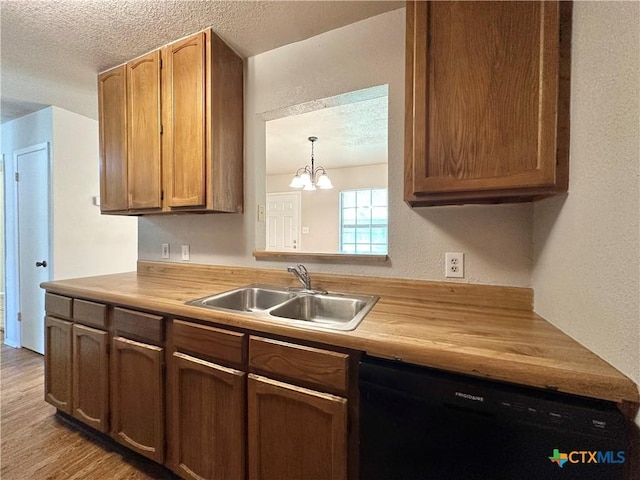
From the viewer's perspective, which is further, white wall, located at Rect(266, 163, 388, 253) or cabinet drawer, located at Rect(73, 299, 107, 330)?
white wall, located at Rect(266, 163, 388, 253)

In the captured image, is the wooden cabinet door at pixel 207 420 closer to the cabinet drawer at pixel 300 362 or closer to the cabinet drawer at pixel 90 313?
the cabinet drawer at pixel 300 362

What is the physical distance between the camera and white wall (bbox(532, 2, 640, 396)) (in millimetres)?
611

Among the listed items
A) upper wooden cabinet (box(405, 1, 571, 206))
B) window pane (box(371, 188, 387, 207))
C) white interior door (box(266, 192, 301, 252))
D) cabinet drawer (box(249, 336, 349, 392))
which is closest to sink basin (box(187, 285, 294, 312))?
cabinet drawer (box(249, 336, 349, 392))

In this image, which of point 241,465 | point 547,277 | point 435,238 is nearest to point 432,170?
point 435,238

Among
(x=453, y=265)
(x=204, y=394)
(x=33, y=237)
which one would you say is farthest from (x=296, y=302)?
(x=33, y=237)

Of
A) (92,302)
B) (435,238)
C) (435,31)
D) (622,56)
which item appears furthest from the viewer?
(92,302)

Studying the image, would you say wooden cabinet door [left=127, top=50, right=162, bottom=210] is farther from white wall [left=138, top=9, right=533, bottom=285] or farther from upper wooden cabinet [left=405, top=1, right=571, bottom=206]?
upper wooden cabinet [left=405, top=1, right=571, bottom=206]

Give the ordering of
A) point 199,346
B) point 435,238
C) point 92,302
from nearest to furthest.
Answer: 1. point 199,346
2. point 435,238
3. point 92,302

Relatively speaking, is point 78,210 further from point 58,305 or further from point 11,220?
point 58,305

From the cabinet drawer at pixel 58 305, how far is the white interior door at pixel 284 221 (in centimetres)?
392

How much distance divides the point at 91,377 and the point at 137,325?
1.81 feet

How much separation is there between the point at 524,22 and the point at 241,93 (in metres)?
1.52

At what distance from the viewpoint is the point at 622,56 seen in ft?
2.12

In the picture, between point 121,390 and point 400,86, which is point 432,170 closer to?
point 400,86
